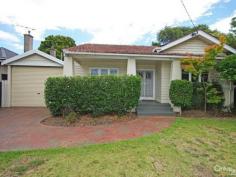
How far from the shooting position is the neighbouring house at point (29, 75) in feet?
48.6

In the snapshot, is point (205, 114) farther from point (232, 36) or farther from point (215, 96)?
point (232, 36)

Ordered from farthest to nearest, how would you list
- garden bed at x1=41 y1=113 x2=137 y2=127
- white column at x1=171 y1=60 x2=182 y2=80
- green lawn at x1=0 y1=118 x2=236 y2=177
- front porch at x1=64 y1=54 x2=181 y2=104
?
front porch at x1=64 y1=54 x2=181 y2=104
white column at x1=171 y1=60 x2=182 y2=80
garden bed at x1=41 y1=113 x2=137 y2=127
green lawn at x1=0 y1=118 x2=236 y2=177

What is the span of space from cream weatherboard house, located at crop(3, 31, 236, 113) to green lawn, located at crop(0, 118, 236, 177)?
6.34 m

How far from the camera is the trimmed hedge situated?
397 inches

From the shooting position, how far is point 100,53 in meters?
11.6

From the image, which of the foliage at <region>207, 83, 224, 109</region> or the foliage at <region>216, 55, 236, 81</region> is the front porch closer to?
the foliage at <region>207, 83, 224, 109</region>

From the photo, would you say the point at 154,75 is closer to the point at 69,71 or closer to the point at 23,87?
the point at 69,71

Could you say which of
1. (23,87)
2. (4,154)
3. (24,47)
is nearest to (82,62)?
(23,87)

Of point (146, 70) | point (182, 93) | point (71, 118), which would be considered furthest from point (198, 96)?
point (71, 118)

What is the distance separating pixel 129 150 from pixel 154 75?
9.54 meters

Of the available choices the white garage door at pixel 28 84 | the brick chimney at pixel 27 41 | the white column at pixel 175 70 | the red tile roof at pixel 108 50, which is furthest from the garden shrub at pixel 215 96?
the brick chimney at pixel 27 41

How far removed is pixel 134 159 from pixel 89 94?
581 cm

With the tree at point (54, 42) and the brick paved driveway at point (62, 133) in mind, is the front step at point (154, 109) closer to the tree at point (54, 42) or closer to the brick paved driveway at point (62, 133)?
the brick paved driveway at point (62, 133)
